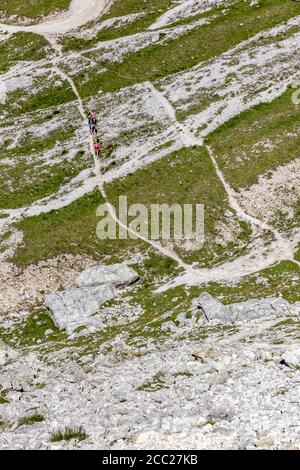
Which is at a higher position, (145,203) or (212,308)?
(212,308)

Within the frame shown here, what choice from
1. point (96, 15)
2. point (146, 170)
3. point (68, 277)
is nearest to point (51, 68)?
point (96, 15)

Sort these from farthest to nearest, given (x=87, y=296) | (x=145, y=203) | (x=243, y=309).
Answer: (x=145, y=203)
(x=87, y=296)
(x=243, y=309)

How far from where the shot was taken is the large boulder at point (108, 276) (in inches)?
2501

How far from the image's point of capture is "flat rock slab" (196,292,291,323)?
4725cm

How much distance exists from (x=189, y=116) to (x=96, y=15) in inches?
1827

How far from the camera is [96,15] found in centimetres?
12181

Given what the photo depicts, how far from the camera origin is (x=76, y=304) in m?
59.7

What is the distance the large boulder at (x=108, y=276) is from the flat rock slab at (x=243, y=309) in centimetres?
1426

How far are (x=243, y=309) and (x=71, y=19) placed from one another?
3712 inches

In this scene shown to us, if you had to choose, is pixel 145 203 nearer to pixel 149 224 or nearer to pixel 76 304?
pixel 149 224

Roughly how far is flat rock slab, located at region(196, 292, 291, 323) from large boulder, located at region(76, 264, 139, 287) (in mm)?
14260

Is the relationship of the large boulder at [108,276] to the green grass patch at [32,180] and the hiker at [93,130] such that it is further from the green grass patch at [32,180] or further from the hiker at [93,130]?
the hiker at [93,130]

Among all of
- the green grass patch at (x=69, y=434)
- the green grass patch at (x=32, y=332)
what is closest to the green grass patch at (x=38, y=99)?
the green grass patch at (x=32, y=332)

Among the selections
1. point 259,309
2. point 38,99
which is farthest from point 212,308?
point 38,99
